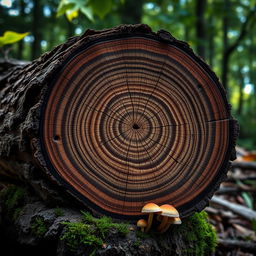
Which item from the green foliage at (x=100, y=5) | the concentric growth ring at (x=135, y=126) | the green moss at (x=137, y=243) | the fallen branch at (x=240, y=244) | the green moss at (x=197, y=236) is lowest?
the fallen branch at (x=240, y=244)

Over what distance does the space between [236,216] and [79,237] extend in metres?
2.89

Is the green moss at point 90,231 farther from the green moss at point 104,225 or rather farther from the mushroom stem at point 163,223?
the mushroom stem at point 163,223

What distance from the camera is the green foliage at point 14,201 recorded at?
2.22 metres

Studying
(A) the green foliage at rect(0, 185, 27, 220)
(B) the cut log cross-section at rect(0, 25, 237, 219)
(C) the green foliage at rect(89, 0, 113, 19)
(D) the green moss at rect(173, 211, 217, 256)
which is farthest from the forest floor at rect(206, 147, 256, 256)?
(C) the green foliage at rect(89, 0, 113, 19)

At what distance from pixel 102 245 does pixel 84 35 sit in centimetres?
145

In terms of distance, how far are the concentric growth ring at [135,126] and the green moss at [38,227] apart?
0.30m

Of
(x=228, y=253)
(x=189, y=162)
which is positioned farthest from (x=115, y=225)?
(x=228, y=253)

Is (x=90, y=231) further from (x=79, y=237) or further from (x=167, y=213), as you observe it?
(x=167, y=213)

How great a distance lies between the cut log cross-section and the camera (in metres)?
1.95

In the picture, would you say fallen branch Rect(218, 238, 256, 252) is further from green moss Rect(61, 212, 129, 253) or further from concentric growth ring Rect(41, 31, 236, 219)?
green moss Rect(61, 212, 129, 253)

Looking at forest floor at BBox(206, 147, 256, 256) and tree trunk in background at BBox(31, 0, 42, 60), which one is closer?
forest floor at BBox(206, 147, 256, 256)

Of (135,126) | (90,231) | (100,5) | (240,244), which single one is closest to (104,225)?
(90,231)

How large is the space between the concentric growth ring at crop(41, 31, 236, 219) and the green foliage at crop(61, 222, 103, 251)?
0.23 metres

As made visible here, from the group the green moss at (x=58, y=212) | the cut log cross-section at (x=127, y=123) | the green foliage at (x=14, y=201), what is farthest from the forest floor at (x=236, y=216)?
the green foliage at (x=14, y=201)
